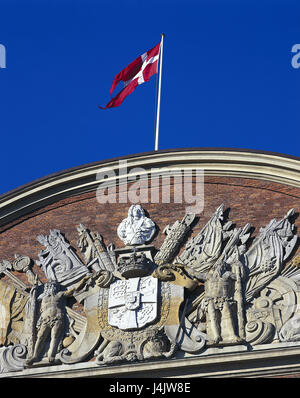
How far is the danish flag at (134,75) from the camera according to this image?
25.7 meters

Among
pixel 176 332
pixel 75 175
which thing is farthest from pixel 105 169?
pixel 176 332

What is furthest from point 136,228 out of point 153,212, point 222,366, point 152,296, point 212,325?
point 222,366

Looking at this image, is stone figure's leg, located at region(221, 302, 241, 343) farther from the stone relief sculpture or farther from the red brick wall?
the red brick wall

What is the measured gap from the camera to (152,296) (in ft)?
71.3

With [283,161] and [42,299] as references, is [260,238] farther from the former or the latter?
[42,299]

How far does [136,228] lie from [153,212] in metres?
0.58

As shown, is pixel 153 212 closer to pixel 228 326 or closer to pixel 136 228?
pixel 136 228

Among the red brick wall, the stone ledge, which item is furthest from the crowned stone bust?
the stone ledge

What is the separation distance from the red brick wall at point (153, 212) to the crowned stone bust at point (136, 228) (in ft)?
0.50

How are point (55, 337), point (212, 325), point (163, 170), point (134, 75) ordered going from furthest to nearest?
point (134, 75), point (163, 170), point (55, 337), point (212, 325)

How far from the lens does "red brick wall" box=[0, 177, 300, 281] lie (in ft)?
72.8

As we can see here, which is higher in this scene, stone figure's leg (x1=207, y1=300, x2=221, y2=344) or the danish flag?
the danish flag

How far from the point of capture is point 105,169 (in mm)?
23844

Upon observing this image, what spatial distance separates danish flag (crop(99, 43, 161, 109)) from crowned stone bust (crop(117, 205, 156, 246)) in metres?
3.54
